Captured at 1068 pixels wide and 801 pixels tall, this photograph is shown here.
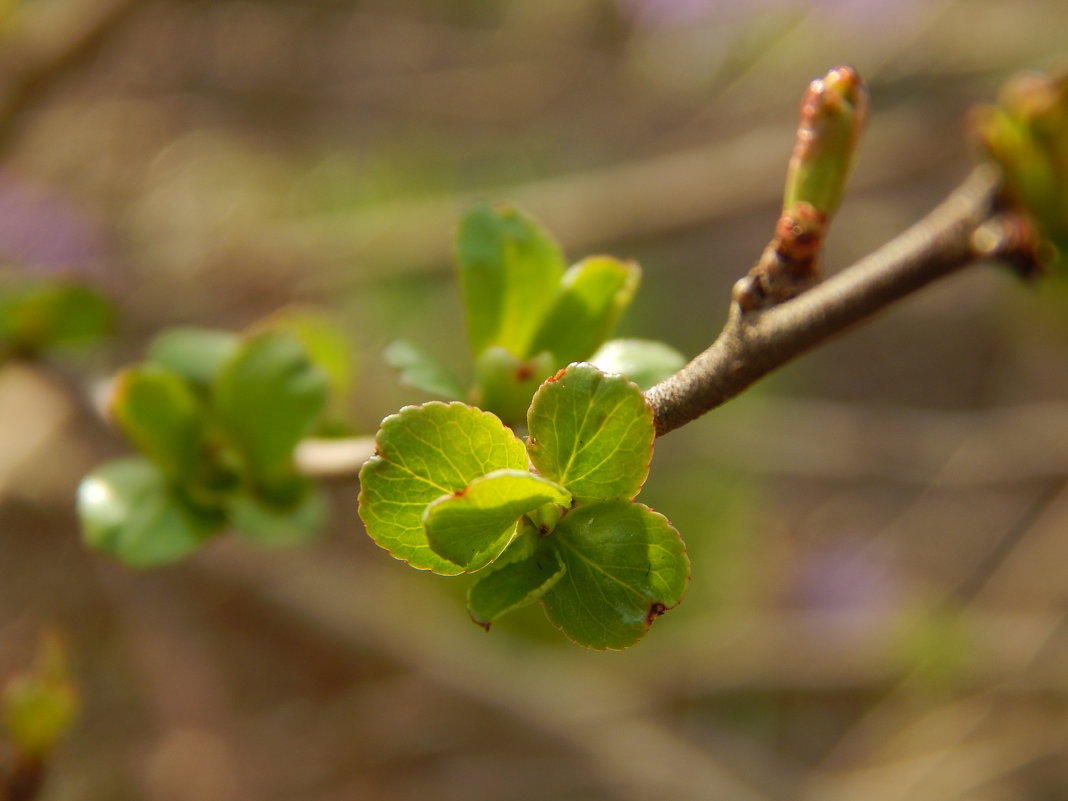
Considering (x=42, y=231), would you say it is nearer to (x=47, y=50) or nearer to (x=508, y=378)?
(x=47, y=50)

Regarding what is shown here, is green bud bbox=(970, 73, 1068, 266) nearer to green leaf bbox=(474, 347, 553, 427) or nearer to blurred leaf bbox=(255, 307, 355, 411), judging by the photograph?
green leaf bbox=(474, 347, 553, 427)

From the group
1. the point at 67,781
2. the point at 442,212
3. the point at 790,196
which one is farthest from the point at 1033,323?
the point at 67,781

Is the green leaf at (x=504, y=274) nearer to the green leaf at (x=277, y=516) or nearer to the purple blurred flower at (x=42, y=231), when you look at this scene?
the green leaf at (x=277, y=516)

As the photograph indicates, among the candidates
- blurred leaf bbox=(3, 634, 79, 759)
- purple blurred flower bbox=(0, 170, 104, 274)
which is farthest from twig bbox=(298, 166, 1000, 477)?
→ purple blurred flower bbox=(0, 170, 104, 274)

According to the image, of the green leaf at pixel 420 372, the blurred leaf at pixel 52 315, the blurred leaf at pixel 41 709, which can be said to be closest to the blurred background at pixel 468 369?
the blurred leaf at pixel 52 315

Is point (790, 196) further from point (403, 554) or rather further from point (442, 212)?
point (442, 212)

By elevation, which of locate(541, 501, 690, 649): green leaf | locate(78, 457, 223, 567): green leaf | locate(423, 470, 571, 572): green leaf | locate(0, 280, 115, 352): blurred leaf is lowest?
locate(541, 501, 690, 649): green leaf

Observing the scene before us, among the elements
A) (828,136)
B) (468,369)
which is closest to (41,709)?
(828,136)
